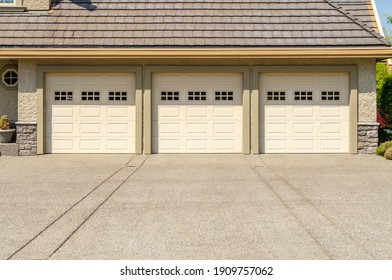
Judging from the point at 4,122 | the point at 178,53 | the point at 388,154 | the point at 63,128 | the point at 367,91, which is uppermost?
the point at 178,53

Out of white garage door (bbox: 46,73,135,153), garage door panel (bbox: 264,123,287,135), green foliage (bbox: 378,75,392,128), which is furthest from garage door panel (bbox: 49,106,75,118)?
green foliage (bbox: 378,75,392,128)

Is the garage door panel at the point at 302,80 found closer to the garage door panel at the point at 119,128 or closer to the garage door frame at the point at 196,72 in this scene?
the garage door frame at the point at 196,72

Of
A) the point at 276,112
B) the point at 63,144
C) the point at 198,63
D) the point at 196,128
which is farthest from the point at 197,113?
the point at 63,144

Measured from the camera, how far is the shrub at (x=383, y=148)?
1302 centimetres

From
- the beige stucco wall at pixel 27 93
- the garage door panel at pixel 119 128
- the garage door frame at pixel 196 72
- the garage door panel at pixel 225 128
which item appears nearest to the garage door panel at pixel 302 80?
the garage door frame at pixel 196 72

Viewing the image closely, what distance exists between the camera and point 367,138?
13.6 meters

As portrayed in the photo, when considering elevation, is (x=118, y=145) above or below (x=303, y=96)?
below

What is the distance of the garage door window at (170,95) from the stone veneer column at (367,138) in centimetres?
554

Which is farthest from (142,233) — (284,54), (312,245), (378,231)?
(284,54)

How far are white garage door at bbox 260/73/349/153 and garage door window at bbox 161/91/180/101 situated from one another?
2581 mm

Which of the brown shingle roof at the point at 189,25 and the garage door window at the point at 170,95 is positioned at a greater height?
the brown shingle roof at the point at 189,25

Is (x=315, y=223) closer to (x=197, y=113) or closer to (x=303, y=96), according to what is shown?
(x=197, y=113)

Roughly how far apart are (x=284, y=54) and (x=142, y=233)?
29.9ft

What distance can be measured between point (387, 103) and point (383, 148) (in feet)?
9.05
